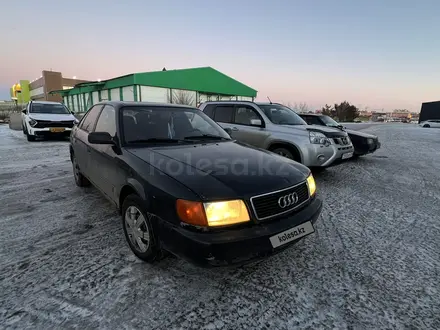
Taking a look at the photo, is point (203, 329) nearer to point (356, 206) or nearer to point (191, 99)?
point (356, 206)

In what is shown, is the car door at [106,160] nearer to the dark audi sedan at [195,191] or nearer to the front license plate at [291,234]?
the dark audi sedan at [195,191]

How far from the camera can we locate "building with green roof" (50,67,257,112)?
81.7 ft

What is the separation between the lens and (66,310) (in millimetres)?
1833

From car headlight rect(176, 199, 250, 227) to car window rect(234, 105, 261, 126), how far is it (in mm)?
4127

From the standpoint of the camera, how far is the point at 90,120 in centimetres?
407

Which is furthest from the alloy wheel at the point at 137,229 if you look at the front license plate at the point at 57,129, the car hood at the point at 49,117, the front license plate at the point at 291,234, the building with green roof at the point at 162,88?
the building with green roof at the point at 162,88

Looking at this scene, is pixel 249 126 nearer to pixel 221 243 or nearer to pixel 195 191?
pixel 195 191

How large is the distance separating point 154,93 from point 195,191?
2623 centimetres

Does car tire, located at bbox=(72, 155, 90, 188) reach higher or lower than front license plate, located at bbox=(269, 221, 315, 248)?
lower

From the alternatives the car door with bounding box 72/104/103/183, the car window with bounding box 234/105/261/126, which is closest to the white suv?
the car door with bounding box 72/104/103/183

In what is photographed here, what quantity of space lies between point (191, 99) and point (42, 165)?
24.5m

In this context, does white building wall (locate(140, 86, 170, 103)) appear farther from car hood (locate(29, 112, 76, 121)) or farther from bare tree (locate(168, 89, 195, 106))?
car hood (locate(29, 112, 76, 121))

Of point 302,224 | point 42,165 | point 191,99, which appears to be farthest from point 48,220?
point 191,99

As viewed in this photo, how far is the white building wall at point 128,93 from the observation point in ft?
81.3
